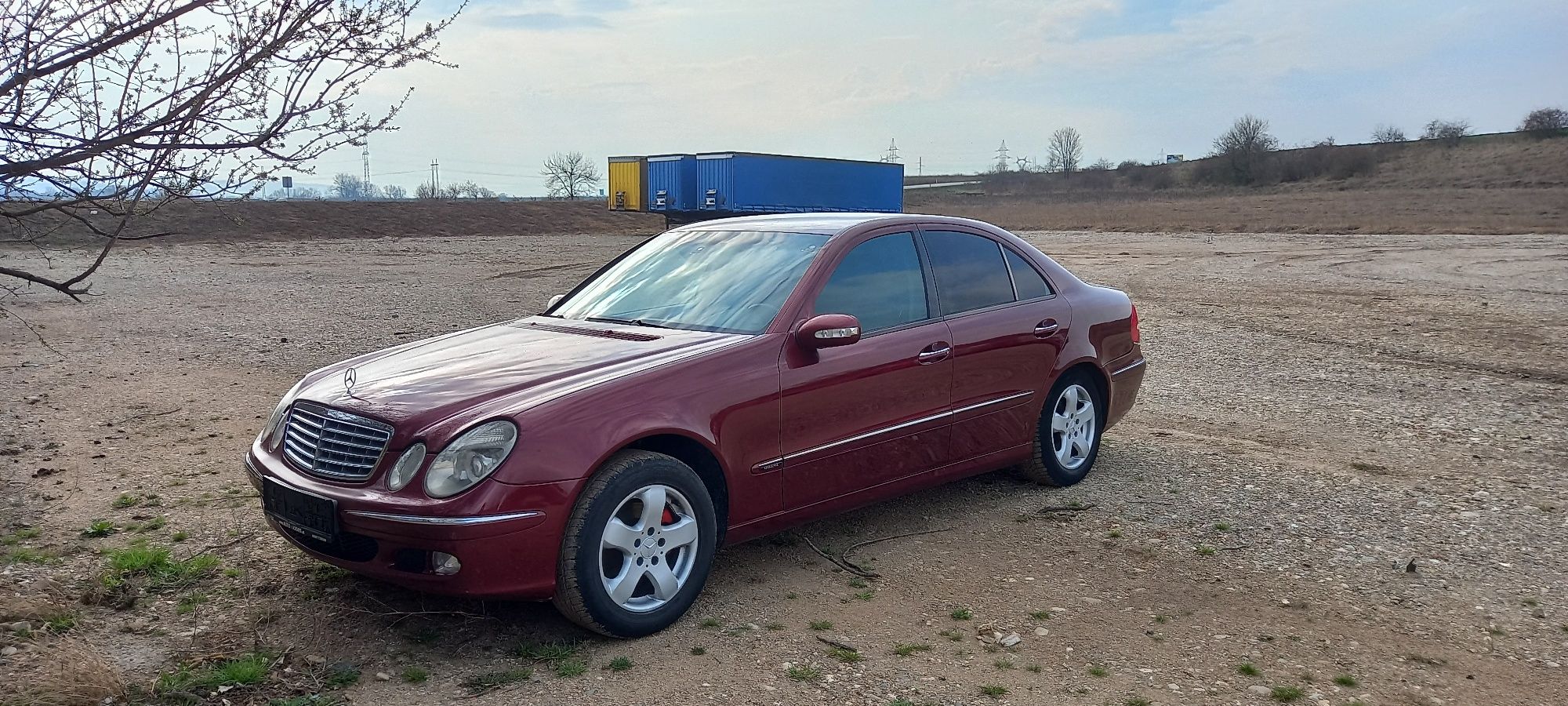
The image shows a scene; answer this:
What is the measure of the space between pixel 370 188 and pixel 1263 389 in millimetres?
69373

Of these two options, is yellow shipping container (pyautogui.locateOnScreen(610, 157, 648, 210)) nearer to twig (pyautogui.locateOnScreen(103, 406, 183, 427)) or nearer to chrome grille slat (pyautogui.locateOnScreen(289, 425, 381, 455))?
twig (pyautogui.locateOnScreen(103, 406, 183, 427))

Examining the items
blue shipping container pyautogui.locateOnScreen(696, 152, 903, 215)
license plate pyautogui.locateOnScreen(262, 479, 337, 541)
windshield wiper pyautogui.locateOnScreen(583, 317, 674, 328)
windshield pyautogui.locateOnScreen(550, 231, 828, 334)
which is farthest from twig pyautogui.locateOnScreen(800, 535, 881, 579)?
blue shipping container pyautogui.locateOnScreen(696, 152, 903, 215)

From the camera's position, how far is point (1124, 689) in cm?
372

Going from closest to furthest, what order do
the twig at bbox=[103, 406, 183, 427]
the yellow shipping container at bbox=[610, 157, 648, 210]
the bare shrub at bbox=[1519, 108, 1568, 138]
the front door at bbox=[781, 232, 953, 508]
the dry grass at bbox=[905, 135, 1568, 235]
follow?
the front door at bbox=[781, 232, 953, 508] < the twig at bbox=[103, 406, 183, 427] < the yellow shipping container at bbox=[610, 157, 648, 210] < the dry grass at bbox=[905, 135, 1568, 235] < the bare shrub at bbox=[1519, 108, 1568, 138]

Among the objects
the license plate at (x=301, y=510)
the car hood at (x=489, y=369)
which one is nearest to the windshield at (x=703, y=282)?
the car hood at (x=489, y=369)

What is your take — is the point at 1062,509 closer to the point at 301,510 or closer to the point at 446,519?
the point at 446,519

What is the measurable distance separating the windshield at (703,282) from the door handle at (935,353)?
0.65 meters

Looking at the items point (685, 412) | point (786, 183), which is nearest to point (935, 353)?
point (685, 412)

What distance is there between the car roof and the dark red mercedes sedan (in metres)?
0.02

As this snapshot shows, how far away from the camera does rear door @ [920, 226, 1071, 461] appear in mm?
5402

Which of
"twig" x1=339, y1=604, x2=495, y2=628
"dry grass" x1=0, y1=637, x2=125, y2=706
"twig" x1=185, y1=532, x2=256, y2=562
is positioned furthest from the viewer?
"twig" x1=185, y1=532, x2=256, y2=562

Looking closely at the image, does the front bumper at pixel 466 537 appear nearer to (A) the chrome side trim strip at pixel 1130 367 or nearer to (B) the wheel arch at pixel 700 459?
(B) the wheel arch at pixel 700 459

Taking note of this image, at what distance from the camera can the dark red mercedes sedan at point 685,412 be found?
147 inches

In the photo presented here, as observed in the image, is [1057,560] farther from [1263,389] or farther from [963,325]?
[1263,389]
